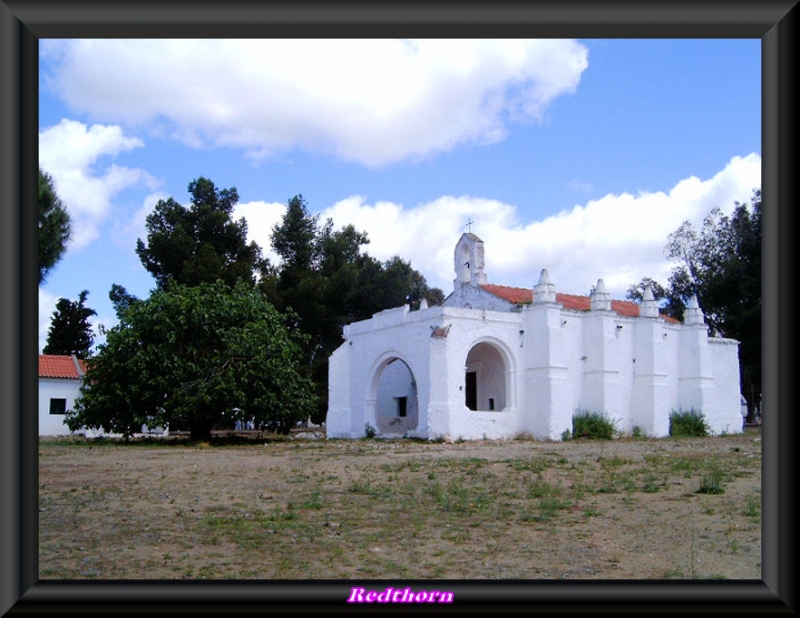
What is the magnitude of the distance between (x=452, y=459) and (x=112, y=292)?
23.5 m

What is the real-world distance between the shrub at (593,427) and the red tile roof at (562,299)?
3865 millimetres

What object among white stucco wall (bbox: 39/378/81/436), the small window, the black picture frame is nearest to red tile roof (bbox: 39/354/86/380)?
white stucco wall (bbox: 39/378/81/436)

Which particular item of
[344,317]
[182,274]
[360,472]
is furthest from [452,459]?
Result: [344,317]

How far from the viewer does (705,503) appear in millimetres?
9453

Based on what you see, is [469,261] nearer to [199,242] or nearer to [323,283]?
[323,283]

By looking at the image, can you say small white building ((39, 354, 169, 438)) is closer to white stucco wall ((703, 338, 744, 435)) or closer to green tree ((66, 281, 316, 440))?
green tree ((66, 281, 316, 440))

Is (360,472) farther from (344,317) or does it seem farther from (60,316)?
(60,316)

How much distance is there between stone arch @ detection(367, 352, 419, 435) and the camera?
95.2 feet

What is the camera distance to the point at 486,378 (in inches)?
1112

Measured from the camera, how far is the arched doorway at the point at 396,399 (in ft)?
95.9

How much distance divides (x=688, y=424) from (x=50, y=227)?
24.9 m

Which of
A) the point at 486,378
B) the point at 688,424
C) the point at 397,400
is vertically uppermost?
the point at 486,378
